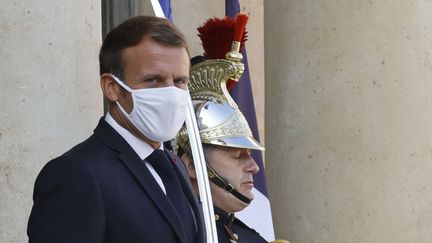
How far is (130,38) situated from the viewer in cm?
278

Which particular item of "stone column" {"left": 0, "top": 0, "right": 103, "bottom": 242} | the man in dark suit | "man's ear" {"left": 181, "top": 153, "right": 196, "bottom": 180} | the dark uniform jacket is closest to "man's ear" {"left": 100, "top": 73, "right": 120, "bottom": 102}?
the man in dark suit

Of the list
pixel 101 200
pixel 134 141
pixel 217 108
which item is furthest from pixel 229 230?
pixel 101 200

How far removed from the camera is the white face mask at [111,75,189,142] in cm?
272

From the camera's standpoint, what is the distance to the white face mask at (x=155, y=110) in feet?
8.93

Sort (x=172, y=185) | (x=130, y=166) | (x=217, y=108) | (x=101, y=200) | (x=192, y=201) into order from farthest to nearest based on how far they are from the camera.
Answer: (x=217, y=108) < (x=192, y=201) < (x=172, y=185) < (x=130, y=166) < (x=101, y=200)

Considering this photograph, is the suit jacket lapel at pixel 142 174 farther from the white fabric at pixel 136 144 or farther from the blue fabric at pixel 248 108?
the blue fabric at pixel 248 108

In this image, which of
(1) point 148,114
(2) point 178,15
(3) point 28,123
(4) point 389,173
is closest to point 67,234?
(1) point 148,114

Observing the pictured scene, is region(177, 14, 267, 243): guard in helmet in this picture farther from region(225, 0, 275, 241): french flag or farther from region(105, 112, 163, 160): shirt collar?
region(105, 112, 163, 160): shirt collar

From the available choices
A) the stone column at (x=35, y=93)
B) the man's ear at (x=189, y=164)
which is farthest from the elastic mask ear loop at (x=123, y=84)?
the man's ear at (x=189, y=164)

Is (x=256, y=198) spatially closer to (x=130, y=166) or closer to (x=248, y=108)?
(x=248, y=108)

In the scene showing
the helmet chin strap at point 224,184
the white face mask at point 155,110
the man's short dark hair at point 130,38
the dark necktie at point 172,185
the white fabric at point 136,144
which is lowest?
the helmet chin strap at point 224,184

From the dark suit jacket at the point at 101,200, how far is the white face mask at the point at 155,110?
2.7 inches

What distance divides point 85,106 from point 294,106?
1916 millimetres

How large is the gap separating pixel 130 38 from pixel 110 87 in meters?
0.14
